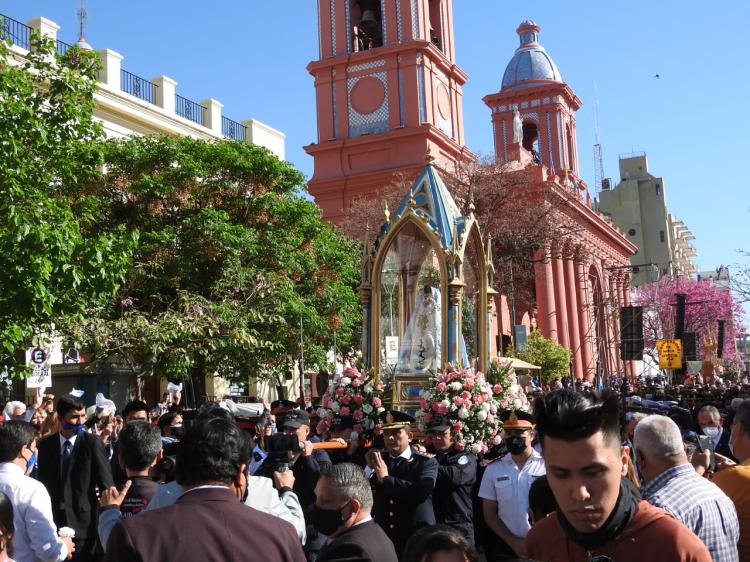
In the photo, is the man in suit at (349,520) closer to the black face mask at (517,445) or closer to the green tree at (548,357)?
the black face mask at (517,445)

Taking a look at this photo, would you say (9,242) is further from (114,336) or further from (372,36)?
(372,36)

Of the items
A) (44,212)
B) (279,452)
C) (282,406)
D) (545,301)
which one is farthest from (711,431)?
(545,301)

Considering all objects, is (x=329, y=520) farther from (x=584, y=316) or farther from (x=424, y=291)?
(x=584, y=316)

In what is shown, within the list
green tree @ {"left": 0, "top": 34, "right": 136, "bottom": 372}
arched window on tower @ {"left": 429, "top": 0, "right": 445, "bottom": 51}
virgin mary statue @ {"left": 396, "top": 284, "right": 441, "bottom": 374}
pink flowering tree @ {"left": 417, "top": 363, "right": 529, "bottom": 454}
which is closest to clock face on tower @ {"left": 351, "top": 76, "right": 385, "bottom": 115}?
arched window on tower @ {"left": 429, "top": 0, "right": 445, "bottom": 51}

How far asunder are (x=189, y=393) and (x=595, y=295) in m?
37.5

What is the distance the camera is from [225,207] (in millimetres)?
25547

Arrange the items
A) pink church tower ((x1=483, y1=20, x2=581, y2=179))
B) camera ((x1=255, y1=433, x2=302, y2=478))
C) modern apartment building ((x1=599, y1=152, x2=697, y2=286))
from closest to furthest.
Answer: camera ((x1=255, y1=433, x2=302, y2=478)) < pink church tower ((x1=483, y1=20, x2=581, y2=179)) < modern apartment building ((x1=599, y1=152, x2=697, y2=286))

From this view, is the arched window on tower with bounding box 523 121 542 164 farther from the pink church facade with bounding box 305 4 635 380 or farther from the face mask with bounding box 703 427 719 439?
the face mask with bounding box 703 427 719 439

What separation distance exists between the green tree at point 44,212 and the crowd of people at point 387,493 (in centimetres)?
414

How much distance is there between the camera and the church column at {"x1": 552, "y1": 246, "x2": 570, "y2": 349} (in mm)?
46719

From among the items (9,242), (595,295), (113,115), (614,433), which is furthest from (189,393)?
(595,295)

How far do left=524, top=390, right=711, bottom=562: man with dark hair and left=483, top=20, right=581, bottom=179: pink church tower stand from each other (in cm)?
5884

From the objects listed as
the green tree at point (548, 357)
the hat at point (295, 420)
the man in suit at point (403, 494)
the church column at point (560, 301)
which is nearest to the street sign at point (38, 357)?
the hat at point (295, 420)

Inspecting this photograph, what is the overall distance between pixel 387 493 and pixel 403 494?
14 centimetres
